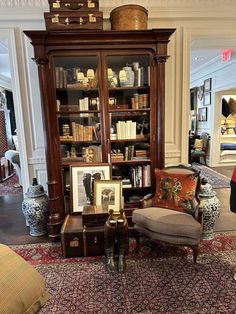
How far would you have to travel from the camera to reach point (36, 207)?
8.94 feet

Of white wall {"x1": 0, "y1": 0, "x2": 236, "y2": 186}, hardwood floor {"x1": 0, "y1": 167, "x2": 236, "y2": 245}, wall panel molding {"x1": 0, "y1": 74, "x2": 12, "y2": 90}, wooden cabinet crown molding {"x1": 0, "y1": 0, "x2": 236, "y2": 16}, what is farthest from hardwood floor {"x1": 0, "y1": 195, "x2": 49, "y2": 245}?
wall panel molding {"x1": 0, "y1": 74, "x2": 12, "y2": 90}

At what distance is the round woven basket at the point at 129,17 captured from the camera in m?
2.43

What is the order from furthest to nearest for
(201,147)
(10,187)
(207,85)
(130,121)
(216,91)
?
(201,147) → (207,85) → (216,91) → (10,187) → (130,121)

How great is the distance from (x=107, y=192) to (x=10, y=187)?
10.8 feet

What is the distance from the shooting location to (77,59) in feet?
8.44

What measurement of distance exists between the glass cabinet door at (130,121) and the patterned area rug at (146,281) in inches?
32.3

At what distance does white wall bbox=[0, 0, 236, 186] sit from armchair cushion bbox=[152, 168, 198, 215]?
0.64 metres

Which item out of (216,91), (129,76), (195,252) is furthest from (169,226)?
(216,91)

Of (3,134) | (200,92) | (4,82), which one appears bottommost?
(3,134)

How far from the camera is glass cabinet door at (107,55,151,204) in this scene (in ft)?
8.72

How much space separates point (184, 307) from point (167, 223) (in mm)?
649

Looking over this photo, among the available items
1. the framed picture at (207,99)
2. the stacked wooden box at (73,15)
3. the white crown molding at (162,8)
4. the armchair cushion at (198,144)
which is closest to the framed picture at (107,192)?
the stacked wooden box at (73,15)

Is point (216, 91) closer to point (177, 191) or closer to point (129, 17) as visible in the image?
point (129, 17)

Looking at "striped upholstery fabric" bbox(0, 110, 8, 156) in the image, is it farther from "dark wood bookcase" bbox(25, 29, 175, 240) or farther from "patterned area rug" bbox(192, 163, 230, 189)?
"patterned area rug" bbox(192, 163, 230, 189)
